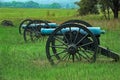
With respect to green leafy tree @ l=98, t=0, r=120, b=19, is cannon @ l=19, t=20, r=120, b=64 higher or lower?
higher

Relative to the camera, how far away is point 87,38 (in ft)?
45.4

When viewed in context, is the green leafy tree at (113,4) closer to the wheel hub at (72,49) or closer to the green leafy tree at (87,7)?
the green leafy tree at (87,7)

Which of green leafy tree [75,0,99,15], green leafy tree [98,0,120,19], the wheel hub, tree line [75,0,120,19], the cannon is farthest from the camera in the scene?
green leafy tree [75,0,99,15]

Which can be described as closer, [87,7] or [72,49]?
[72,49]

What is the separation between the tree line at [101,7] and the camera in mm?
45719

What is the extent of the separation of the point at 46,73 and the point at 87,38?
2165 millimetres

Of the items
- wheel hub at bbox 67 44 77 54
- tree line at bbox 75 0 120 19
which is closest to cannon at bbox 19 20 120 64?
wheel hub at bbox 67 44 77 54

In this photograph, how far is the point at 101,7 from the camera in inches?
1927

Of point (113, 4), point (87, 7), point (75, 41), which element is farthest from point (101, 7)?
point (75, 41)

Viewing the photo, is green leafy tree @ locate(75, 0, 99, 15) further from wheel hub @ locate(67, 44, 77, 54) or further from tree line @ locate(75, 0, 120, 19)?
wheel hub @ locate(67, 44, 77, 54)

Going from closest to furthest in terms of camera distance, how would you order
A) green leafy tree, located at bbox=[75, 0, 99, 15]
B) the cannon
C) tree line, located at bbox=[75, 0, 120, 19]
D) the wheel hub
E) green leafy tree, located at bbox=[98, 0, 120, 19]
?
the cannon → the wheel hub → green leafy tree, located at bbox=[98, 0, 120, 19] → tree line, located at bbox=[75, 0, 120, 19] → green leafy tree, located at bbox=[75, 0, 99, 15]

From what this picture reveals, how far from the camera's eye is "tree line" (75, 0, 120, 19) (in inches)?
1800

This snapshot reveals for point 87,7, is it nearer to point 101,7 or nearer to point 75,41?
point 101,7

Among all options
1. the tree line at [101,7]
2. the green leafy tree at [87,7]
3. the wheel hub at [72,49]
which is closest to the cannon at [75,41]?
the wheel hub at [72,49]
